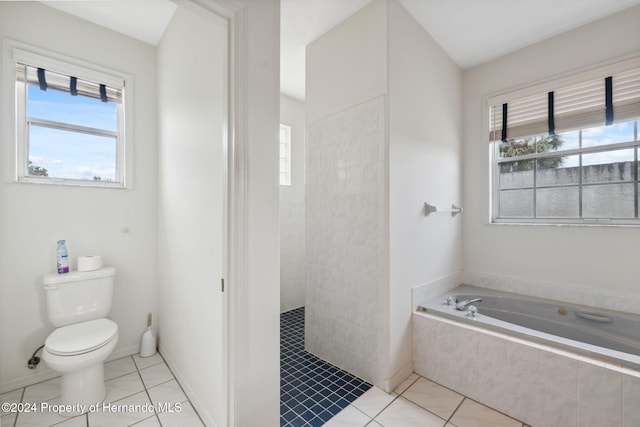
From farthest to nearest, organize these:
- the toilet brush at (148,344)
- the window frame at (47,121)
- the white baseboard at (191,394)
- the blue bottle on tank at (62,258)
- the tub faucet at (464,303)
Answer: the toilet brush at (148,344) < the tub faucet at (464,303) < the blue bottle on tank at (62,258) < the window frame at (47,121) < the white baseboard at (191,394)

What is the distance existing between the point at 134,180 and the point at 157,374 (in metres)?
1.55

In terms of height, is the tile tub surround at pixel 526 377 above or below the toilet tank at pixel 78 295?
below

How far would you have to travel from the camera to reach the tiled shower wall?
6.31 ft

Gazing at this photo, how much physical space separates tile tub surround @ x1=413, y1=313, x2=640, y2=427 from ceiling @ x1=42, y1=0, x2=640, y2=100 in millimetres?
2236

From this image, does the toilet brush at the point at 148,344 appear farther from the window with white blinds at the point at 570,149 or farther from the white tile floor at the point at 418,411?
the window with white blinds at the point at 570,149

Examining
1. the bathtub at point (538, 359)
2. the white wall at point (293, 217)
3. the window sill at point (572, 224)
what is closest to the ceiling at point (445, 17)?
the white wall at point (293, 217)

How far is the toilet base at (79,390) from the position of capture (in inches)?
65.9

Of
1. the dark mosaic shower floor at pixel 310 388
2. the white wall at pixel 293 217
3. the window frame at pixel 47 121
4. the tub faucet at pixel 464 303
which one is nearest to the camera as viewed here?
the dark mosaic shower floor at pixel 310 388

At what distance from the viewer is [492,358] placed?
1.72m

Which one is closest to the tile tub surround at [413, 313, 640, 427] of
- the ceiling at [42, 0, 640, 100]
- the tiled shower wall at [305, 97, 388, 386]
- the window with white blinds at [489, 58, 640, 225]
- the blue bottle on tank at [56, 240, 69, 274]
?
the tiled shower wall at [305, 97, 388, 386]

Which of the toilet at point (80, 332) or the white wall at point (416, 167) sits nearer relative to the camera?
the toilet at point (80, 332)

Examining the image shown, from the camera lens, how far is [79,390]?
5.51 feet

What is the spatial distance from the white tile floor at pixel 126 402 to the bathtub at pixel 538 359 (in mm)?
1630

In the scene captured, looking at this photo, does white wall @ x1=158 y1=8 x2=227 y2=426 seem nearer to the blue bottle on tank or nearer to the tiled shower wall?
the blue bottle on tank
